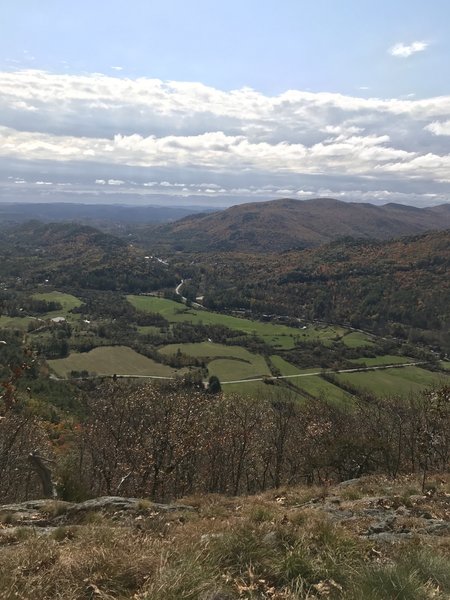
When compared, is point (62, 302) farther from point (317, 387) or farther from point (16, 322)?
point (317, 387)

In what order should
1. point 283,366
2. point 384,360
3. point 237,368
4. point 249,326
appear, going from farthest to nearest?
1. point 249,326
2. point 384,360
3. point 283,366
4. point 237,368

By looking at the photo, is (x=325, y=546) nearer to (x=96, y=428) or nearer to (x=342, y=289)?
(x=96, y=428)

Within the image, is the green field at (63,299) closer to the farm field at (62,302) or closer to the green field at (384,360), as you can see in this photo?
the farm field at (62,302)

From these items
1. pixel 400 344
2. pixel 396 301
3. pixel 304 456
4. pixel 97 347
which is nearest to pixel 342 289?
pixel 396 301

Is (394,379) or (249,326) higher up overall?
(394,379)

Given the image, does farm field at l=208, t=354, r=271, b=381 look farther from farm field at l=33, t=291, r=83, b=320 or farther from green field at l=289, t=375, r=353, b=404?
farm field at l=33, t=291, r=83, b=320

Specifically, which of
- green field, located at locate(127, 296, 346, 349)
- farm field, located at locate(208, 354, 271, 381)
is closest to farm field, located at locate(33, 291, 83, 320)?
green field, located at locate(127, 296, 346, 349)

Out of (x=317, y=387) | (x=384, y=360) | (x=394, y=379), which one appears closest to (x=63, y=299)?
(x=317, y=387)
